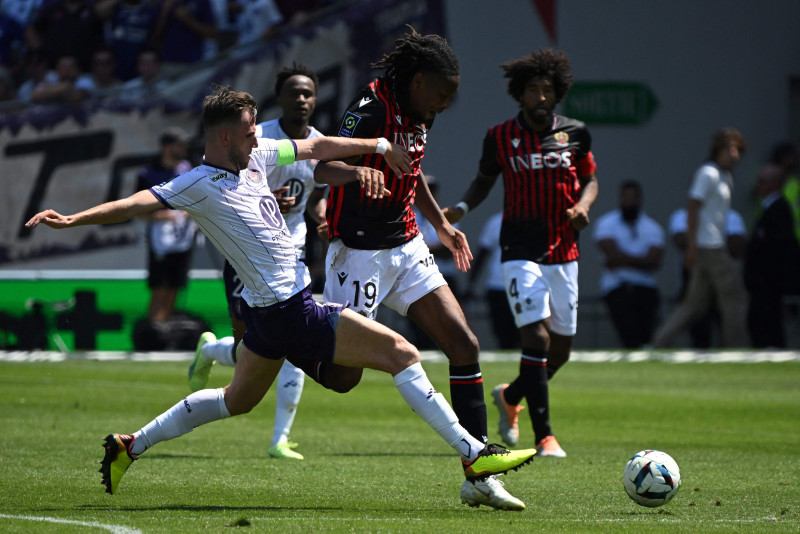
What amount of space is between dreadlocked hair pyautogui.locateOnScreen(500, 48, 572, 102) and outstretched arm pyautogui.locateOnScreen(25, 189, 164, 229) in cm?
418

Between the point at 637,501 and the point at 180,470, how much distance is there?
2.94m

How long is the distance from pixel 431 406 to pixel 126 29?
1615cm

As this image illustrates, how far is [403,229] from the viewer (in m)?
7.41

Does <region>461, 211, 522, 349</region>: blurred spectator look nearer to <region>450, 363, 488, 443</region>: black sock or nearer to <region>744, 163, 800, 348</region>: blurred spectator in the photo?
<region>744, 163, 800, 348</region>: blurred spectator

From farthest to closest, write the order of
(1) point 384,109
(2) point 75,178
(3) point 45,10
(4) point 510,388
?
Answer: (3) point 45,10
(2) point 75,178
(4) point 510,388
(1) point 384,109

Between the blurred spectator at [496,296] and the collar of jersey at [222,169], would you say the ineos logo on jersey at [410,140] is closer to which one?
the collar of jersey at [222,169]

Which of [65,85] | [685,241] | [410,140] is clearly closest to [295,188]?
[410,140]

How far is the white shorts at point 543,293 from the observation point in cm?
923

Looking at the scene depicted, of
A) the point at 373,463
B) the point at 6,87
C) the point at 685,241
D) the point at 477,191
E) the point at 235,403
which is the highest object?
the point at 6,87

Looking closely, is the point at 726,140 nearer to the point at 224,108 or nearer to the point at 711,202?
the point at 711,202

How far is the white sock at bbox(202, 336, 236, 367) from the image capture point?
898 centimetres

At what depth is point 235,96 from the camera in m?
6.57

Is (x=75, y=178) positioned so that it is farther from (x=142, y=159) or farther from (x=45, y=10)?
(x=45, y=10)

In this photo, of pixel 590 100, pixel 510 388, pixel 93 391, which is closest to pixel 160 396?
pixel 93 391
